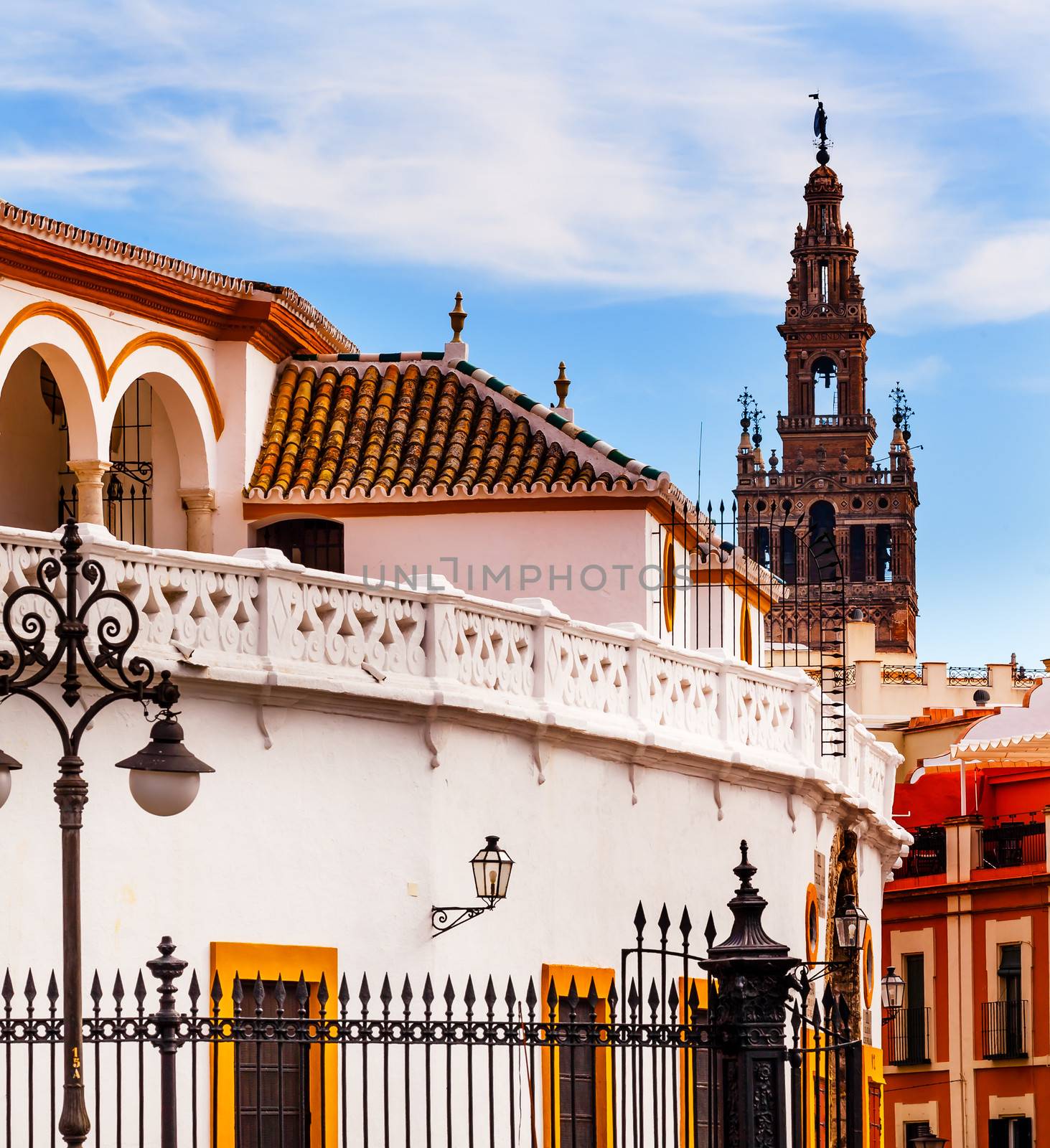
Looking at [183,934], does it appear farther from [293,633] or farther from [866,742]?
[866,742]

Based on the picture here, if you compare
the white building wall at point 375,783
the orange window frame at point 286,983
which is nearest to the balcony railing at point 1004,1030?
the white building wall at point 375,783

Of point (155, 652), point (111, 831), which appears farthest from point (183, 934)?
point (155, 652)

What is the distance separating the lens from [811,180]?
125 m

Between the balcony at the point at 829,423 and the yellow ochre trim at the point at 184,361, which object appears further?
the balcony at the point at 829,423

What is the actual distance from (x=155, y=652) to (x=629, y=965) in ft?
16.2

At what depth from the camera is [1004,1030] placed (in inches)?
1625

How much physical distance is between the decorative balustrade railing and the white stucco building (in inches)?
0.9

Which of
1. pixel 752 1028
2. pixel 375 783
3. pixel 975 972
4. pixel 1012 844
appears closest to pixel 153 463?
pixel 375 783

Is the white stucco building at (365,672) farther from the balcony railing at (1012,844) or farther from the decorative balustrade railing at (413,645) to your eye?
the balcony railing at (1012,844)

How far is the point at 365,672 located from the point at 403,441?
756 cm

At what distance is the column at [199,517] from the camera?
934 inches

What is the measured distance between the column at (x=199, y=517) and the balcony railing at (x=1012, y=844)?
20812mm

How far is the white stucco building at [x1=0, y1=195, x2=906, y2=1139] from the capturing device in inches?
647

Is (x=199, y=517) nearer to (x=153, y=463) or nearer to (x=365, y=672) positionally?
(x=153, y=463)
